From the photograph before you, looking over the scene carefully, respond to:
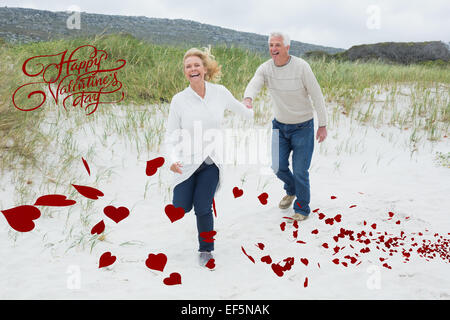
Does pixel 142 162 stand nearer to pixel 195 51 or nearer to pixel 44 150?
pixel 44 150

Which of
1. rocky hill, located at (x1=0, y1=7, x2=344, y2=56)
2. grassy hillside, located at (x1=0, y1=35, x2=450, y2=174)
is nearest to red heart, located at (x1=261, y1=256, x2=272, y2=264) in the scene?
grassy hillside, located at (x1=0, y1=35, x2=450, y2=174)

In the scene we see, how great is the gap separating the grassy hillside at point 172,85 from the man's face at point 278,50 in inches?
122

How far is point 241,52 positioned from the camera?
9992mm

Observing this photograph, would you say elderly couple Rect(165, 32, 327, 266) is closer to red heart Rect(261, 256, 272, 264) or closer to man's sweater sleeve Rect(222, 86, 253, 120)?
man's sweater sleeve Rect(222, 86, 253, 120)

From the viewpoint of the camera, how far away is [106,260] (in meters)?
3.42

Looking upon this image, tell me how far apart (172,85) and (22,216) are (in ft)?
12.8

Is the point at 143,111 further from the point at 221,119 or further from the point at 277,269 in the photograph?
the point at 277,269

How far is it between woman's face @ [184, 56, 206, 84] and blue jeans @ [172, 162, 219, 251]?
0.67 meters

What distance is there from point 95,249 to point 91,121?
10.0 ft

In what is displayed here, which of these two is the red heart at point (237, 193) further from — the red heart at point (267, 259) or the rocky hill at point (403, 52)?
the rocky hill at point (403, 52)

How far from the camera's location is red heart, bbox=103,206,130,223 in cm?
428

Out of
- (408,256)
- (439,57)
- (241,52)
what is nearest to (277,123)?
(408,256)

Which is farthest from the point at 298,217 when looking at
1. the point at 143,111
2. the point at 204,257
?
the point at 143,111

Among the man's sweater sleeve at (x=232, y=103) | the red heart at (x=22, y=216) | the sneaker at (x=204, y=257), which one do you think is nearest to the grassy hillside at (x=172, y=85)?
the red heart at (x=22, y=216)
